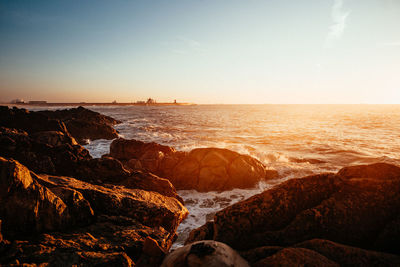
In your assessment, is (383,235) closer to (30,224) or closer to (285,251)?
(285,251)

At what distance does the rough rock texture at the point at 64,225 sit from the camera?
301 cm

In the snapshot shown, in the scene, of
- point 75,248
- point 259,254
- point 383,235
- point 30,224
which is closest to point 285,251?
point 259,254

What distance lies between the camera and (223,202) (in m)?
8.51

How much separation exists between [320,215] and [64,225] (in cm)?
458

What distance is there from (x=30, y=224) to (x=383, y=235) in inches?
223

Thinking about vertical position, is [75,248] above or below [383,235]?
below

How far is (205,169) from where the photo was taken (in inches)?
396

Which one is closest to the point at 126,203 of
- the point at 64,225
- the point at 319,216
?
the point at 64,225

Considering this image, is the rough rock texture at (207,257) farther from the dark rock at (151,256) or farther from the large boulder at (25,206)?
the large boulder at (25,206)

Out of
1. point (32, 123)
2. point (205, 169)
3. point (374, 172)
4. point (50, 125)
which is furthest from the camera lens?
point (32, 123)

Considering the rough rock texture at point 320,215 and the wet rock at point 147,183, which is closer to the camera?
the rough rock texture at point 320,215

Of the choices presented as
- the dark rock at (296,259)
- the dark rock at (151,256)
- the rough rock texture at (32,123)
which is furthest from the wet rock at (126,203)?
the rough rock texture at (32,123)

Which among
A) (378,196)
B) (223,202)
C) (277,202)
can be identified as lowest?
(223,202)

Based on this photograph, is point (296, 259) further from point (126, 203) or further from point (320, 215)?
point (126, 203)
